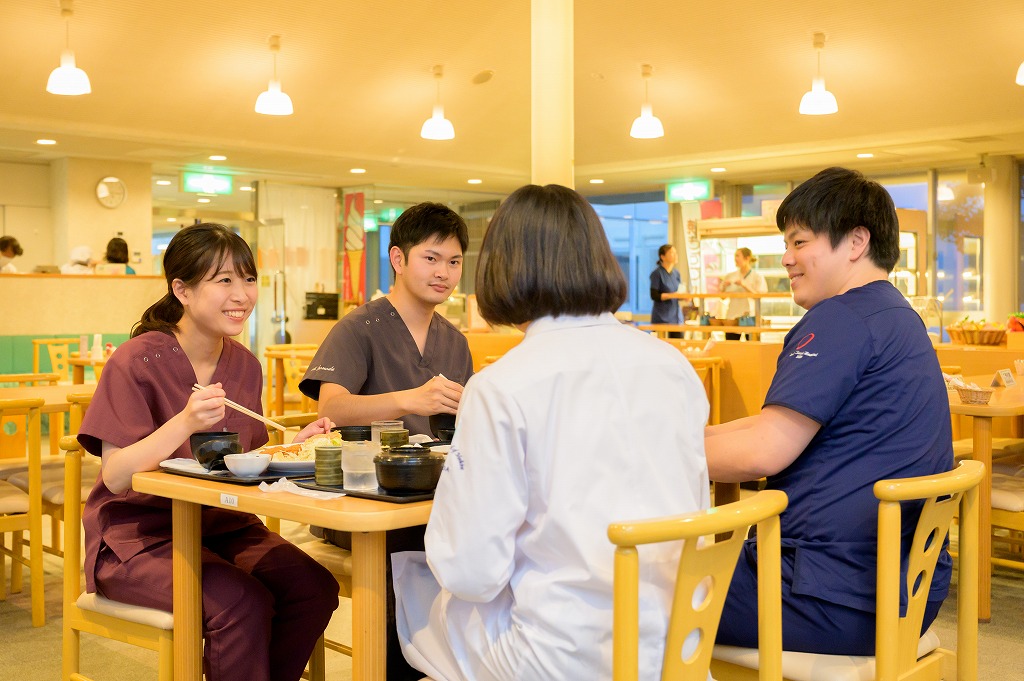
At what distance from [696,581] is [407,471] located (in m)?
0.54

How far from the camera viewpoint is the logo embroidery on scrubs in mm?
1867

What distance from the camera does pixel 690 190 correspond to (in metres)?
13.9

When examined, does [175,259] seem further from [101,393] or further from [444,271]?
[444,271]

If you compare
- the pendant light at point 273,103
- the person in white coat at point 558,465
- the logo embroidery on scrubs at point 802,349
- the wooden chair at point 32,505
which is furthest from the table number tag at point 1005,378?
the pendant light at point 273,103

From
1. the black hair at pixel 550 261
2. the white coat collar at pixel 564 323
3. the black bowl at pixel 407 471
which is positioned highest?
the black hair at pixel 550 261

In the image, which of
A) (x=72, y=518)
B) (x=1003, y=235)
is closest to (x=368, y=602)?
(x=72, y=518)

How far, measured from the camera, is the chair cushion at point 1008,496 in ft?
11.0

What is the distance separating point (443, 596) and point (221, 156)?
1107 centimetres

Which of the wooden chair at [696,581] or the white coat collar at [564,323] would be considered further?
the white coat collar at [564,323]

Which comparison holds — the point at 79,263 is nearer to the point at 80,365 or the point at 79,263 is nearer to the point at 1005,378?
the point at 80,365

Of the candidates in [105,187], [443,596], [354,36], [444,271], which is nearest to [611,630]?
[443,596]

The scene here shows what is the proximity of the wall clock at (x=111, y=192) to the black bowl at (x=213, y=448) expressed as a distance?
1125 cm

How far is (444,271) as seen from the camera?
2.77m

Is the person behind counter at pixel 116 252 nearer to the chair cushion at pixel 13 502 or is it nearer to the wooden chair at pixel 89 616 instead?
the chair cushion at pixel 13 502
